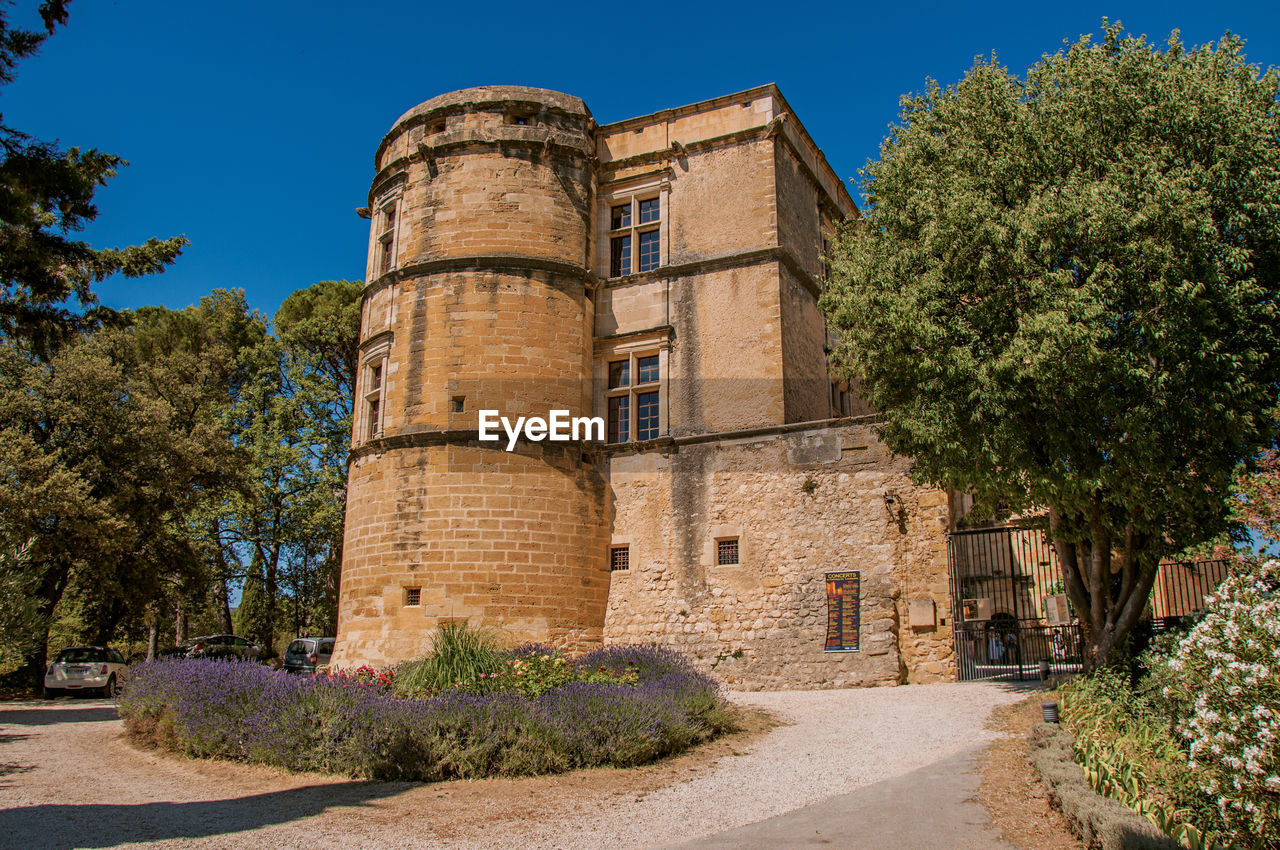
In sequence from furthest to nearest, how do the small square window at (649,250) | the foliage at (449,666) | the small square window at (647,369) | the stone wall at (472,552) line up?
the small square window at (649,250) < the small square window at (647,369) < the stone wall at (472,552) < the foliage at (449,666)

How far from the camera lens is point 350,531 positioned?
18438 millimetres

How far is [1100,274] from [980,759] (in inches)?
→ 229

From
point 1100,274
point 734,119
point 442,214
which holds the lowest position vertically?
point 1100,274

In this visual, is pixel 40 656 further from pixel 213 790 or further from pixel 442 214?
pixel 213 790

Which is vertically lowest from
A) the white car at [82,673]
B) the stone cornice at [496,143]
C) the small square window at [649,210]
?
the white car at [82,673]

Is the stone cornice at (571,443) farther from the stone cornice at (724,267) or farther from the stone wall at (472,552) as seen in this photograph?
the stone cornice at (724,267)

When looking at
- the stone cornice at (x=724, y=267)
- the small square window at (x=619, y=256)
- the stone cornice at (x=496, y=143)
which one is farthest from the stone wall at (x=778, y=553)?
the stone cornice at (x=496, y=143)

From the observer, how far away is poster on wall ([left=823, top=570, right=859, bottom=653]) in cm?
1528

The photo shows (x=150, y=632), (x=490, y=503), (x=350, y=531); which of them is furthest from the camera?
(x=150, y=632)

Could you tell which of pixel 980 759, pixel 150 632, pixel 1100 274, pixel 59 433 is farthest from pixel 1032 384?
pixel 150 632

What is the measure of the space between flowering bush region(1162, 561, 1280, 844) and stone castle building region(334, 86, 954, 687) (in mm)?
8728

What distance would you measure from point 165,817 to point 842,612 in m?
10.8

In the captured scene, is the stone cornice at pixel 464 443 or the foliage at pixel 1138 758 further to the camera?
the stone cornice at pixel 464 443

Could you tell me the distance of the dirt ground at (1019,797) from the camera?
257 inches
